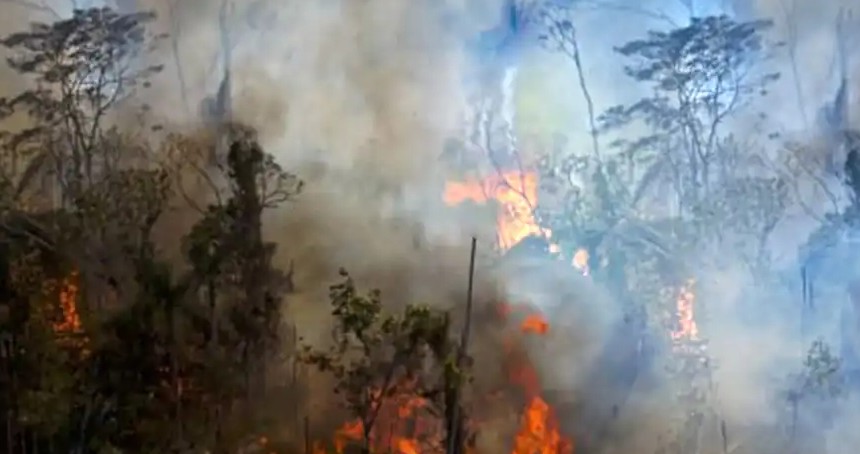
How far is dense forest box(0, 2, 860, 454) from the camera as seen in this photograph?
3963 millimetres

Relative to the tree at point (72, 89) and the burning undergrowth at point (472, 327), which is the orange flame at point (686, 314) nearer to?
the burning undergrowth at point (472, 327)

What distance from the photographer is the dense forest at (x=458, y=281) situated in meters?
3.96

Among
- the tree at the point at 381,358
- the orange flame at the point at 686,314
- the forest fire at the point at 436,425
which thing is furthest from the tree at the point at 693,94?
the tree at the point at 381,358

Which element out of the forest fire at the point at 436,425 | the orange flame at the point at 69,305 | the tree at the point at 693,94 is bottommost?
the forest fire at the point at 436,425

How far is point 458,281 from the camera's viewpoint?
4.03m

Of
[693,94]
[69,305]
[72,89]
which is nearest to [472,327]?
[693,94]

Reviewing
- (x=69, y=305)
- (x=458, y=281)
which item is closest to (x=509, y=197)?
(x=458, y=281)

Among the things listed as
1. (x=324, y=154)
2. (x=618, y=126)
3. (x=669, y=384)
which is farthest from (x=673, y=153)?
(x=324, y=154)

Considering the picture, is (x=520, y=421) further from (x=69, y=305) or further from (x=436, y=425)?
(x=69, y=305)

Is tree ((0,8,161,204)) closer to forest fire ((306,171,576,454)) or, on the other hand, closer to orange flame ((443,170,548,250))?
orange flame ((443,170,548,250))

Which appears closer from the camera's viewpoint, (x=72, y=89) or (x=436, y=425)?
(x=436, y=425)

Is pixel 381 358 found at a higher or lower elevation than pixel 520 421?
higher

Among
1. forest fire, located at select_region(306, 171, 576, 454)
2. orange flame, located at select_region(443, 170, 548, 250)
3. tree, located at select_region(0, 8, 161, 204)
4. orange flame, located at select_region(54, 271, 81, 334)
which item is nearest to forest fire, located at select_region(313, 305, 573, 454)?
forest fire, located at select_region(306, 171, 576, 454)

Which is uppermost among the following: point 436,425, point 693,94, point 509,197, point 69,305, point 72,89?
point 72,89
